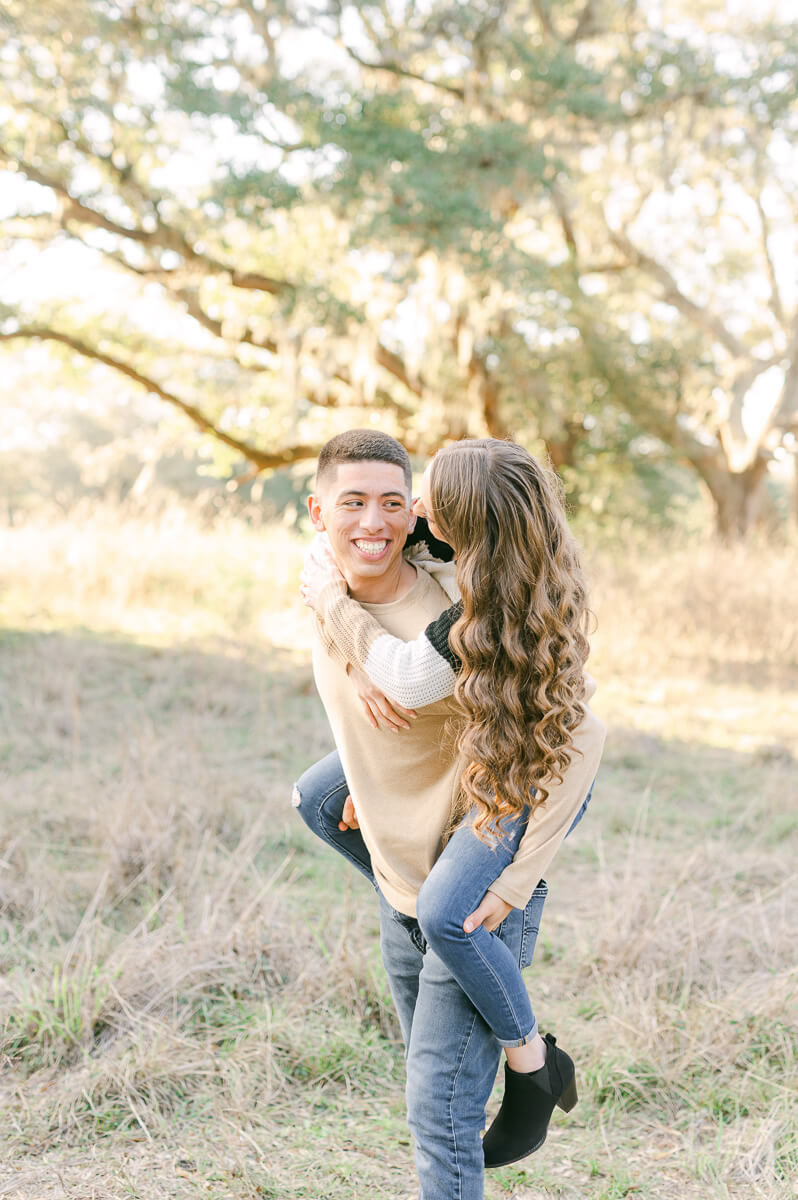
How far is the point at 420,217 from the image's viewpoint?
891cm

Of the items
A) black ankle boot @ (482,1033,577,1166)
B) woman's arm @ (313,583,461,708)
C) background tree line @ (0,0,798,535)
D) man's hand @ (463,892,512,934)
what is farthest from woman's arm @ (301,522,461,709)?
background tree line @ (0,0,798,535)

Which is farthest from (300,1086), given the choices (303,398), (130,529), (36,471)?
(36,471)

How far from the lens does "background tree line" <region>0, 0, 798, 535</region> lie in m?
9.32

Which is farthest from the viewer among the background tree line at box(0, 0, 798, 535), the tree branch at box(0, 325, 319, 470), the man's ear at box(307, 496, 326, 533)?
the tree branch at box(0, 325, 319, 470)

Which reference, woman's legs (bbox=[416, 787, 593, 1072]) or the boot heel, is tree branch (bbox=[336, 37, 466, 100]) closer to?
woman's legs (bbox=[416, 787, 593, 1072])

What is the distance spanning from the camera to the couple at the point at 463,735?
5.38 feet

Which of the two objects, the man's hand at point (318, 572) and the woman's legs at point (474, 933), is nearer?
the woman's legs at point (474, 933)

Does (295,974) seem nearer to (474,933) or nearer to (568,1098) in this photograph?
(568,1098)

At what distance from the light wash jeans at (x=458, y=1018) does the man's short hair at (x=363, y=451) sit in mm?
716

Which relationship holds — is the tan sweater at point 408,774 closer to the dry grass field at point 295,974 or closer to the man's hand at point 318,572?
the man's hand at point 318,572

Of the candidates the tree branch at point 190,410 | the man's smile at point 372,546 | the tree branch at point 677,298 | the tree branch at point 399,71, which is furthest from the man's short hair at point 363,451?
the tree branch at point 677,298

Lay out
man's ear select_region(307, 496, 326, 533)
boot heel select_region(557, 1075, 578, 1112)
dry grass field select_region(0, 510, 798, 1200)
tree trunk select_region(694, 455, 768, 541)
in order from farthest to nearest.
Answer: tree trunk select_region(694, 455, 768, 541)
dry grass field select_region(0, 510, 798, 1200)
man's ear select_region(307, 496, 326, 533)
boot heel select_region(557, 1075, 578, 1112)

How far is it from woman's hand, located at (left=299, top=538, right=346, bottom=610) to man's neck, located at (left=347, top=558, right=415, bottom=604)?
40 millimetres

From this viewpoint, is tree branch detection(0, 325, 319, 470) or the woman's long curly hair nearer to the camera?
the woman's long curly hair
